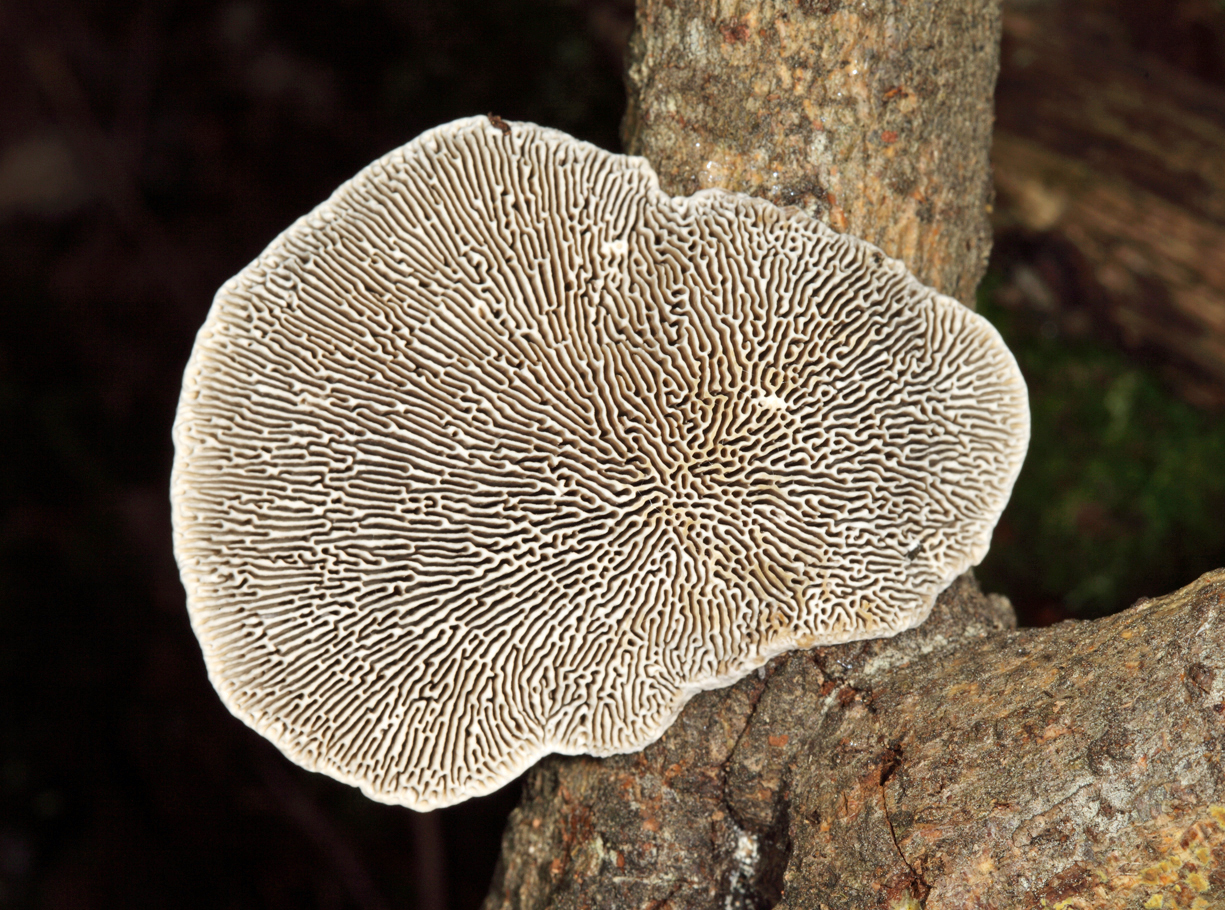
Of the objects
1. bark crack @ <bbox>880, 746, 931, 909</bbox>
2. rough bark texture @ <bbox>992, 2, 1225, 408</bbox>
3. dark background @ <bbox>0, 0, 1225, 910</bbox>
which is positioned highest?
rough bark texture @ <bbox>992, 2, 1225, 408</bbox>

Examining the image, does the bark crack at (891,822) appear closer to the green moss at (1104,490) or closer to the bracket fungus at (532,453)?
the bracket fungus at (532,453)

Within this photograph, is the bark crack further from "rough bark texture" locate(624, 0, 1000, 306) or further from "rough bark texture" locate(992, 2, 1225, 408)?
"rough bark texture" locate(992, 2, 1225, 408)

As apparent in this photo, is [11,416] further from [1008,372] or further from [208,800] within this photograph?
[1008,372]

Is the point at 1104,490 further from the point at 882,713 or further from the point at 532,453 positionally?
the point at 532,453

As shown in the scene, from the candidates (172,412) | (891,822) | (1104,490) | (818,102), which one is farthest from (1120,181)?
(172,412)

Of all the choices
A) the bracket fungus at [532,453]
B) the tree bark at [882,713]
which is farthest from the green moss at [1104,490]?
the bracket fungus at [532,453]

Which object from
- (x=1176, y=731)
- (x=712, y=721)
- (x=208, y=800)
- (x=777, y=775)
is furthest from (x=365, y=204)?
(x=208, y=800)

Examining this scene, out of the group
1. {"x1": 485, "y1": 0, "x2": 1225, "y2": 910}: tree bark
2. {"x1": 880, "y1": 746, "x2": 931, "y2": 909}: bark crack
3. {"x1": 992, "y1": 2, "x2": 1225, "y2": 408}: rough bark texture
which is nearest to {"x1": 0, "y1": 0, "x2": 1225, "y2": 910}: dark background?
{"x1": 992, "y1": 2, "x2": 1225, "y2": 408}: rough bark texture

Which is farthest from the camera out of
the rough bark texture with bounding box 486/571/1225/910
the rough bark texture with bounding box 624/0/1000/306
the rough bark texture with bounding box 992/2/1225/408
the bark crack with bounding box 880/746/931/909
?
the rough bark texture with bounding box 992/2/1225/408
